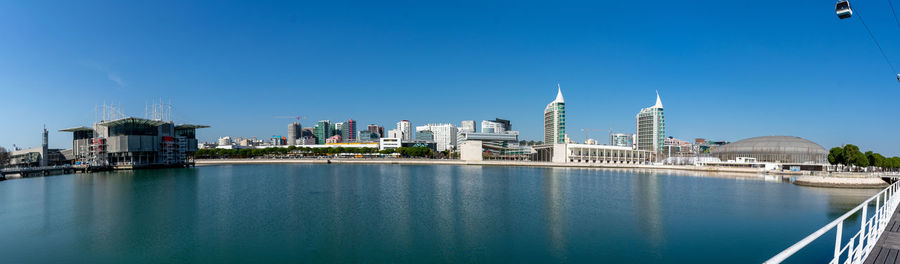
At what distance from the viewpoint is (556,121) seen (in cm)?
16112

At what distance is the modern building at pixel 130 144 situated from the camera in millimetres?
69438

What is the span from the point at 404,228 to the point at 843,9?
16.0 meters

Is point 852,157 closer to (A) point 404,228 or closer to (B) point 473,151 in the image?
(A) point 404,228

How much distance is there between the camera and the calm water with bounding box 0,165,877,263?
14.8 meters

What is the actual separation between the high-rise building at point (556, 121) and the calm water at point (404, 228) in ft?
424

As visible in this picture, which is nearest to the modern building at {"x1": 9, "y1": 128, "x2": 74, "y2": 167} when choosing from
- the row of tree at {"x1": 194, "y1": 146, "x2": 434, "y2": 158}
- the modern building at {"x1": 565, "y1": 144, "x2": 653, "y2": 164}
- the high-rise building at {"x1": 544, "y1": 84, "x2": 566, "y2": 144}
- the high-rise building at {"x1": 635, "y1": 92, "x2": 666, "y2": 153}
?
the row of tree at {"x1": 194, "y1": 146, "x2": 434, "y2": 158}

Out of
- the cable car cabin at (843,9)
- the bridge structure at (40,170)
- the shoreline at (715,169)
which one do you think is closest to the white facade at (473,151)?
the shoreline at (715,169)

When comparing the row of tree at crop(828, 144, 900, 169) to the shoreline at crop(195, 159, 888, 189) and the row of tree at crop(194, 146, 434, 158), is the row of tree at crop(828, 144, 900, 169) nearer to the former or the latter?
the shoreline at crop(195, 159, 888, 189)

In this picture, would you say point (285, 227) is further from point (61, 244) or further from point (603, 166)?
point (603, 166)

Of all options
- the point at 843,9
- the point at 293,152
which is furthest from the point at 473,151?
the point at 843,9

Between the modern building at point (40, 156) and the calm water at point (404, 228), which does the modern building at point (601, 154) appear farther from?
the modern building at point (40, 156)

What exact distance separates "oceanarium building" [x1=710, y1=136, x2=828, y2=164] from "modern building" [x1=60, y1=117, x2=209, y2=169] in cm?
12196

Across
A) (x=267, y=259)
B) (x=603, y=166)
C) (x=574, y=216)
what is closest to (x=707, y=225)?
(x=574, y=216)

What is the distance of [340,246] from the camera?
51.6 feet
